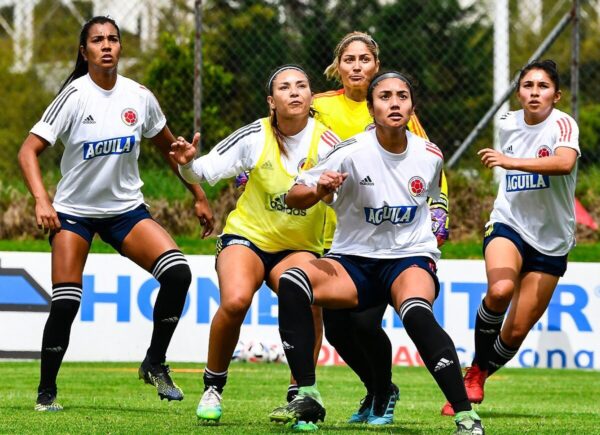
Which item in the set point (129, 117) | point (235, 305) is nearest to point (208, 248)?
→ point (129, 117)

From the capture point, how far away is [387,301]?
6992 mm

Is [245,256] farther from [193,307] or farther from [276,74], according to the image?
[193,307]

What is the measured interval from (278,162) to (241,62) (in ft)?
30.3

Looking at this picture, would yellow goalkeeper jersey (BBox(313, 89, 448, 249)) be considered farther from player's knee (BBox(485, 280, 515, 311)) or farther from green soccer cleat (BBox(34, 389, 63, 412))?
green soccer cleat (BBox(34, 389, 63, 412))

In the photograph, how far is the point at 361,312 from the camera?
745 centimetres

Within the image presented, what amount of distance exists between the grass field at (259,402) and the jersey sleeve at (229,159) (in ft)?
4.55

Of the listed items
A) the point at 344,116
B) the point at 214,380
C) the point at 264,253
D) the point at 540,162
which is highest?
the point at 344,116

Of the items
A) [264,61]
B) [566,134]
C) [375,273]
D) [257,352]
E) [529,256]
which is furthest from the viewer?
[264,61]

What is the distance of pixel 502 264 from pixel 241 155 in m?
1.95

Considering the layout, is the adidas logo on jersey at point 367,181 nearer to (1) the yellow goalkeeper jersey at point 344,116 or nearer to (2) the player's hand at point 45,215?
(1) the yellow goalkeeper jersey at point 344,116

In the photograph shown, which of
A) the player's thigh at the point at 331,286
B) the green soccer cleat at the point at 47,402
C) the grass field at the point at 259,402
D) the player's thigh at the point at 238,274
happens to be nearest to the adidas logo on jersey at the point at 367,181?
the player's thigh at the point at 331,286

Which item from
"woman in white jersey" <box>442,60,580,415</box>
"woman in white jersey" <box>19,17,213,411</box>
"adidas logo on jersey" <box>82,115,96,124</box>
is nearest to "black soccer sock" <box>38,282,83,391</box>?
"woman in white jersey" <box>19,17,213,411</box>

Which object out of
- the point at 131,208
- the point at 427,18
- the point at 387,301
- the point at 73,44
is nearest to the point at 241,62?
the point at 427,18

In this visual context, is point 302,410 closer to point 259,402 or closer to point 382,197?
point 382,197
